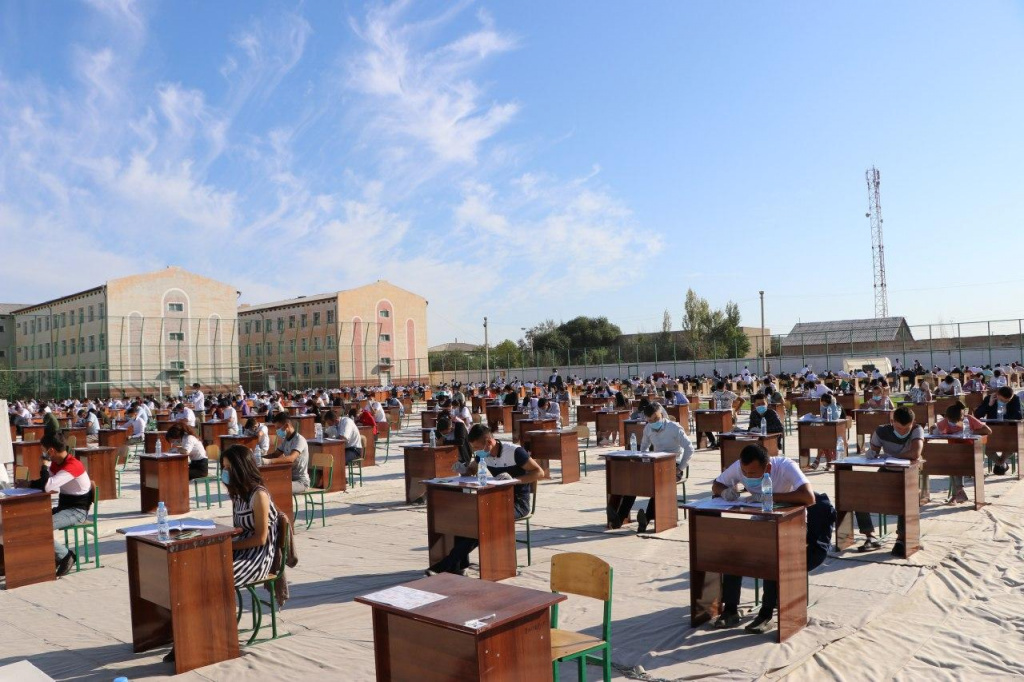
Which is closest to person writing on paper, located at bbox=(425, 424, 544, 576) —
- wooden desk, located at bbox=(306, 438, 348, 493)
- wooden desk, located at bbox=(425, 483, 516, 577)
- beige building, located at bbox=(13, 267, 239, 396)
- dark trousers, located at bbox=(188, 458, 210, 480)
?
wooden desk, located at bbox=(425, 483, 516, 577)

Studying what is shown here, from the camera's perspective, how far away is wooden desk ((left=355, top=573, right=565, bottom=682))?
11.2 feet

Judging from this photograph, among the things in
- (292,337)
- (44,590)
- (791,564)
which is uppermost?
(292,337)

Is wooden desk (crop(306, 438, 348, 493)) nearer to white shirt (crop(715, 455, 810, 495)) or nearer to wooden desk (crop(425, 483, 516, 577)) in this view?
wooden desk (crop(425, 483, 516, 577))

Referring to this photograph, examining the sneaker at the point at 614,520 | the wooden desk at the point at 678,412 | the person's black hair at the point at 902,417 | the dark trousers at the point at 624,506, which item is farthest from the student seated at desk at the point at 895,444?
the wooden desk at the point at 678,412

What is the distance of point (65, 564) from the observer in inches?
317

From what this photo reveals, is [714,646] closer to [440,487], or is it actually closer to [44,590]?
[440,487]

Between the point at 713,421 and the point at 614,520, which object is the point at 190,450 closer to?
the point at 614,520

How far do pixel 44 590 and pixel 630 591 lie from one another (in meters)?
5.46

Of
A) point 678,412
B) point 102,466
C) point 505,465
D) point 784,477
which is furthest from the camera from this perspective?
point 678,412

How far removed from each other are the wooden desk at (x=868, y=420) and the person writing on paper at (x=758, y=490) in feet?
30.8

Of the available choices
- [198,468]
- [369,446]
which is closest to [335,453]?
[198,468]

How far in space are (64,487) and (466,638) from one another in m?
6.62

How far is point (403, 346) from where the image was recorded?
63.9 meters

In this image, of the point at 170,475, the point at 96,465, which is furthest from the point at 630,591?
the point at 96,465
